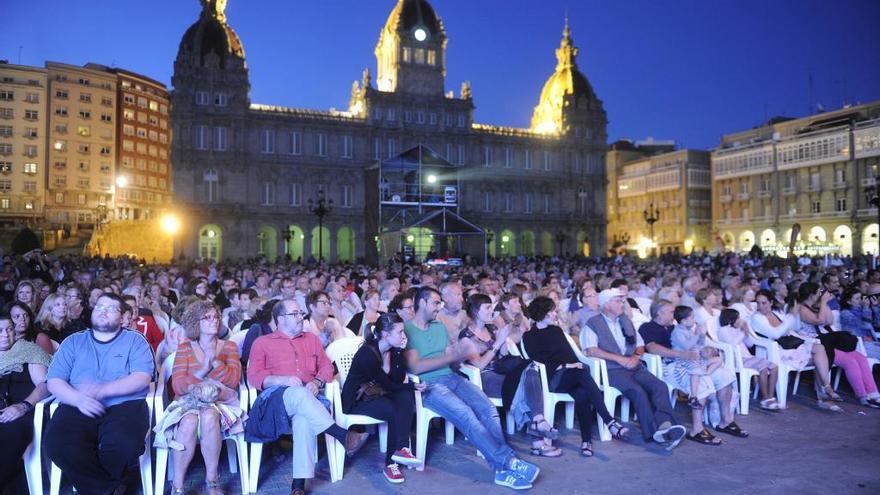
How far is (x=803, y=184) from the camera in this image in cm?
5619

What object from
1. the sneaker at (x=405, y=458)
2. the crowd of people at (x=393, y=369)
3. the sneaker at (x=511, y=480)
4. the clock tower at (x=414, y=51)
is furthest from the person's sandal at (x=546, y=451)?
the clock tower at (x=414, y=51)

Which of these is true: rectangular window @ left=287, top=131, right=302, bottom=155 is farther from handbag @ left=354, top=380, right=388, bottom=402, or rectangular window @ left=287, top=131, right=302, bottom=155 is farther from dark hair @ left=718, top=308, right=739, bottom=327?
handbag @ left=354, top=380, right=388, bottom=402

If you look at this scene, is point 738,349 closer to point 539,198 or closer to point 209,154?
point 209,154

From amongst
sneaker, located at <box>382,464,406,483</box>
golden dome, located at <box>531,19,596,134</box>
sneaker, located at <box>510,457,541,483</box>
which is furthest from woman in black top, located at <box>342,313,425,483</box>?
golden dome, located at <box>531,19,596,134</box>

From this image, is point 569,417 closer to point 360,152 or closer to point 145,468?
point 145,468

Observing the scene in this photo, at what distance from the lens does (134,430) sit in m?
4.81

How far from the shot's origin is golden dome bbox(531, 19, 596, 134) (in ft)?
199

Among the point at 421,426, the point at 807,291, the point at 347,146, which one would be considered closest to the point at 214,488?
the point at 421,426

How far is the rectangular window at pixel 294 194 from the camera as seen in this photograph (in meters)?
50.1

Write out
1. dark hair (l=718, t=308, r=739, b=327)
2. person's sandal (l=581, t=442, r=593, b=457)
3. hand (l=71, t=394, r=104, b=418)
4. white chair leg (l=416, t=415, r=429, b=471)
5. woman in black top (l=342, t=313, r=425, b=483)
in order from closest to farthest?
hand (l=71, t=394, r=104, b=418) < woman in black top (l=342, t=313, r=425, b=483) < white chair leg (l=416, t=415, r=429, b=471) < person's sandal (l=581, t=442, r=593, b=457) < dark hair (l=718, t=308, r=739, b=327)

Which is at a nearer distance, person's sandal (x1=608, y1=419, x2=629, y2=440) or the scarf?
the scarf

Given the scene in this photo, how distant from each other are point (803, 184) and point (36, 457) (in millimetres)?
61731

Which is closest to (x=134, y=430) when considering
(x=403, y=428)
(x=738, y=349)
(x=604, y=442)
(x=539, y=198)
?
(x=403, y=428)

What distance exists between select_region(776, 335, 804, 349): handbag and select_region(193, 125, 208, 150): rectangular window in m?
44.5
